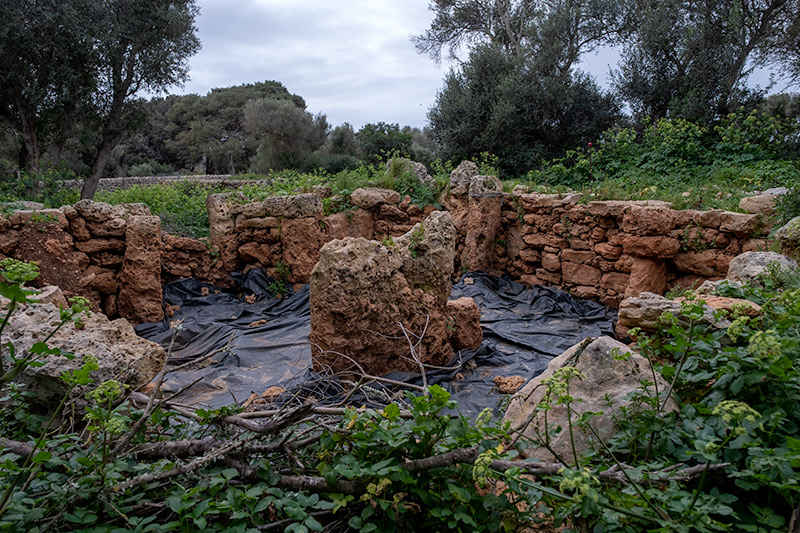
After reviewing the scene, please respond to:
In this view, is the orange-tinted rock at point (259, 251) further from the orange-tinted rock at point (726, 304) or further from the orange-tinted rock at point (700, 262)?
the orange-tinted rock at point (726, 304)

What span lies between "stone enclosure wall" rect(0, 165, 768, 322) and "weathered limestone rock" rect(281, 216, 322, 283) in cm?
2

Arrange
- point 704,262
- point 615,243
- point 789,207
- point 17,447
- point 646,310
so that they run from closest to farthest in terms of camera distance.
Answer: point 17,447
point 646,310
point 789,207
point 704,262
point 615,243

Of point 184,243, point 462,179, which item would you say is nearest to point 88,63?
point 184,243

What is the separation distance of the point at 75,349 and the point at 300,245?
203 inches

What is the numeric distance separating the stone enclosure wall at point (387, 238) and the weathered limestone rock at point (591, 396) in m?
4.44

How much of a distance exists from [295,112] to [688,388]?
23249 mm

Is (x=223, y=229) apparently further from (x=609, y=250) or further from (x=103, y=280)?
(x=609, y=250)

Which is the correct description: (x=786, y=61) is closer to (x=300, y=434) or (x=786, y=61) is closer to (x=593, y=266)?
(x=593, y=266)

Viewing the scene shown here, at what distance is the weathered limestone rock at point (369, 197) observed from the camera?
8898mm

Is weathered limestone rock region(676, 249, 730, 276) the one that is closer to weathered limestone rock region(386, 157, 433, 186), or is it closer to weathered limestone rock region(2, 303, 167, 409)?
weathered limestone rock region(386, 157, 433, 186)

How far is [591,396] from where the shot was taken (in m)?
2.17

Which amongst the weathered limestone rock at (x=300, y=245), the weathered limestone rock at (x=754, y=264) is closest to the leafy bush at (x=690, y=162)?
the weathered limestone rock at (x=754, y=264)

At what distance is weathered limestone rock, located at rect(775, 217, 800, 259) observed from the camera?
3943 millimetres

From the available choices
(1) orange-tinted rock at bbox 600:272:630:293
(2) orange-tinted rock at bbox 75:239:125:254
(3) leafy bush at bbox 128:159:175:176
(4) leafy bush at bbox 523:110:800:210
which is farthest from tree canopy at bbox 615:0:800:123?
(3) leafy bush at bbox 128:159:175:176
